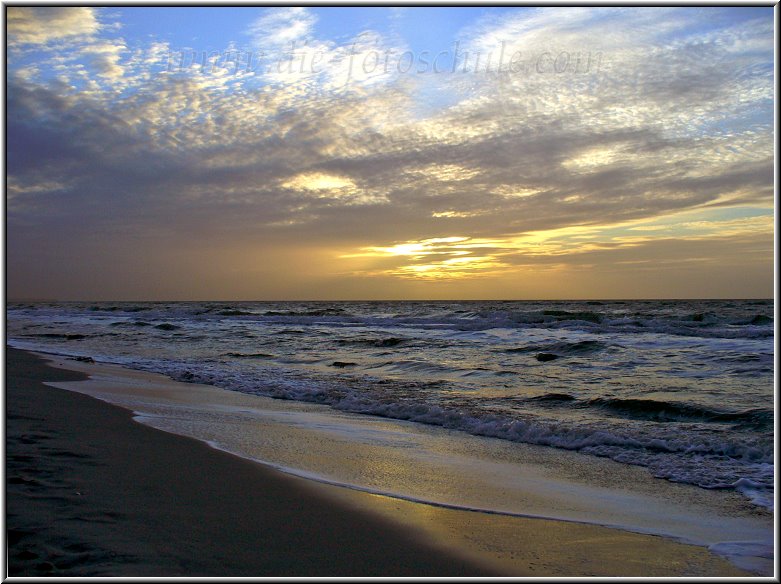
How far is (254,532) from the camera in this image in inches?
146

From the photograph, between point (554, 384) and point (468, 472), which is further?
point (554, 384)

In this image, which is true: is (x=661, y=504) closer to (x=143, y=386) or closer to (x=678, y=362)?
(x=143, y=386)

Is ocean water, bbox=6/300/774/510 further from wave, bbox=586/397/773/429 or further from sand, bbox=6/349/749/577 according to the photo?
sand, bbox=6/349/749/577

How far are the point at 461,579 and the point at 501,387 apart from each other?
327 inches

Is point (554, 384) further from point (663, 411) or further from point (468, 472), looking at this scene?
point (468, 472)

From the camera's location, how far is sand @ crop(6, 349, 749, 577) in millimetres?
3217

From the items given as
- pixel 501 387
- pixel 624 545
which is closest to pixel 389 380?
pixel 501 387

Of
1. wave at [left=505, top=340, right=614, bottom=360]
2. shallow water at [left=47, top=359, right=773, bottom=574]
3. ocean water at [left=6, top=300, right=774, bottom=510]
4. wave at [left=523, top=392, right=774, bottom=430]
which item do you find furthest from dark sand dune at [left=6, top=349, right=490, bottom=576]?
wave at [left=505, top=340, right=614, bottom=360]

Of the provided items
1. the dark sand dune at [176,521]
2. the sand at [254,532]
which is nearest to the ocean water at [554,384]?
the sand at [254,532]

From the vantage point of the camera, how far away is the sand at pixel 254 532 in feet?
10.6

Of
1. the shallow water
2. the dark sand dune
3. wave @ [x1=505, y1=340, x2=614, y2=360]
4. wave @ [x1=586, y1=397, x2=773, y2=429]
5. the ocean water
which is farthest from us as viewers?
wave @ [x1=505, y1=340, x2=614, y2=360]

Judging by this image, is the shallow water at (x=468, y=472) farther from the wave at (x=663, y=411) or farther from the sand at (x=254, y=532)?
the wave at (x=663, y=411)

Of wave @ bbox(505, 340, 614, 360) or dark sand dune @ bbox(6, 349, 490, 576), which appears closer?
dark sand dune @ bbox(6, 349, 490, 576)

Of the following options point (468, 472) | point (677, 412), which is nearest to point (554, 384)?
point (677, 412)
